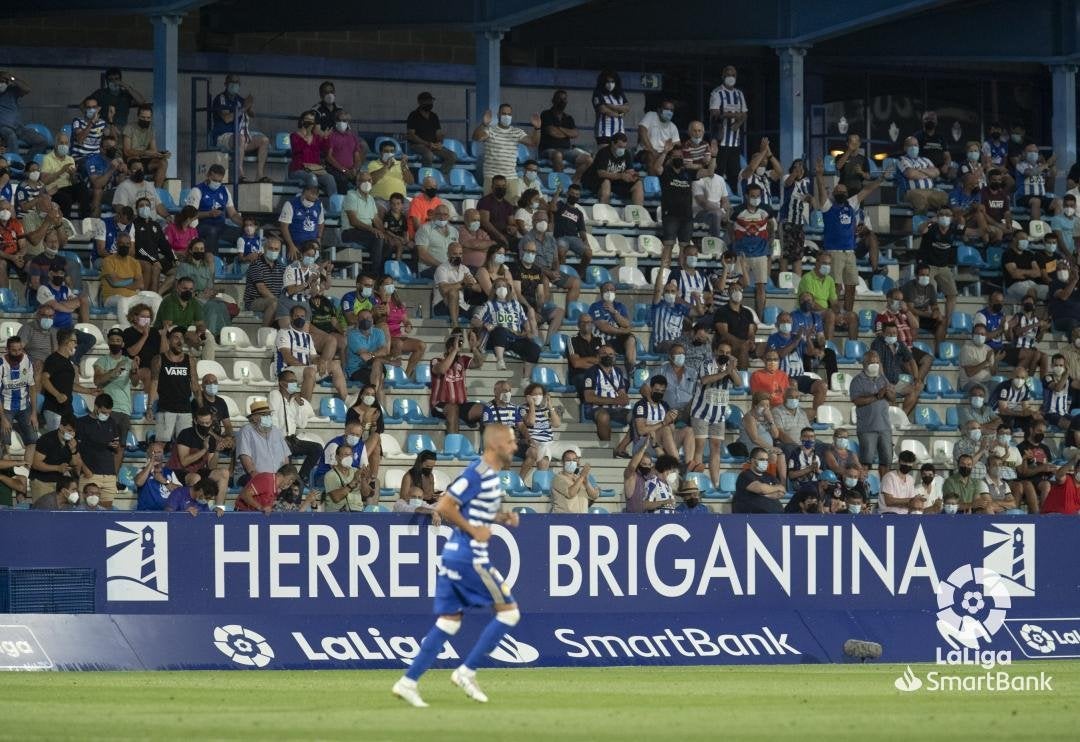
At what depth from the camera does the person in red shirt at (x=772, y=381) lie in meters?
25.5

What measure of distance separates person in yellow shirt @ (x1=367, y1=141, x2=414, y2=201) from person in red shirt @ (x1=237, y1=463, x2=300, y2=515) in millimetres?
6274

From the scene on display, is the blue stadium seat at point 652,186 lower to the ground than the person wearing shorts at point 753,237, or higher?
higher

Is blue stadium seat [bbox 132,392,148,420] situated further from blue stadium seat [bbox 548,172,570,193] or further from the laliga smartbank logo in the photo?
the laliga smartbank logo

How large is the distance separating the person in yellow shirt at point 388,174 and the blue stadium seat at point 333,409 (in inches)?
157

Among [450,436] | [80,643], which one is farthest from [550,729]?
[450,436]

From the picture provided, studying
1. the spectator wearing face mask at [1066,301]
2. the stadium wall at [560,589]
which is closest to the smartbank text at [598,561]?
the stadium wall at [560,589]

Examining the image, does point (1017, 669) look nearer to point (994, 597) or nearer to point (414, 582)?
point (994, 597)

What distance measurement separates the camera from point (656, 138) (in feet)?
97.1

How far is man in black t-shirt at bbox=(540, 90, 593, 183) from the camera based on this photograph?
1156 inches

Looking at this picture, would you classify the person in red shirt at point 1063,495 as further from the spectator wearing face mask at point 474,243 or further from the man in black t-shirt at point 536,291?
the spectator wearing face mask at point 474,243

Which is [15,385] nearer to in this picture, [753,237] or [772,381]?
[772,381]

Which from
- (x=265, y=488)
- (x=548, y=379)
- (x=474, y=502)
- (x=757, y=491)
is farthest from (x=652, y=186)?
(x=474, y=502)

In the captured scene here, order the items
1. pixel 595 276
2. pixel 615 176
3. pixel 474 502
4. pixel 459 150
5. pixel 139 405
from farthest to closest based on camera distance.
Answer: pixel 459 150
pixel 615 176
pixel 595 276
pixel 139 405
pixel 474 502

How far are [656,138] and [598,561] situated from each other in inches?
406
